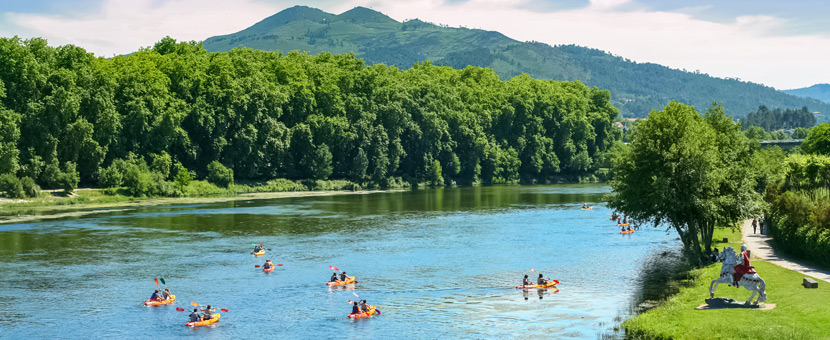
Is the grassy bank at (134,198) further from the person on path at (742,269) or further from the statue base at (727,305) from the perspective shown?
the person on path at (742,269)

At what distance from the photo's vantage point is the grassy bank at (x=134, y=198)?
11019 centimetres

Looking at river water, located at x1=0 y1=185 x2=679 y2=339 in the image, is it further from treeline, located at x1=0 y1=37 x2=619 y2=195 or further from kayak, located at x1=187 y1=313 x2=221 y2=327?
treeline, located at x1=0 y1=37 x2=619 y2=195

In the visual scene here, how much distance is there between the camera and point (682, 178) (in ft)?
196

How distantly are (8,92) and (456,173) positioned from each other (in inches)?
3954

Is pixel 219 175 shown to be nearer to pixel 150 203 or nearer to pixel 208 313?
pixel 150 203

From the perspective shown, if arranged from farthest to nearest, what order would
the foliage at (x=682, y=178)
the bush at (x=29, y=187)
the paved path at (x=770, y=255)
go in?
the bush at (x=29, y=187) < the foliage at (x=682, y=178) < the paved path at (x=770, y=255)

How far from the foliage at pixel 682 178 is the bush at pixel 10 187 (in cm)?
8913

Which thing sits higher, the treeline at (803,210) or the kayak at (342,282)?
the treeline at (803,210)

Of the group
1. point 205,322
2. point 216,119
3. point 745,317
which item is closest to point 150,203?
point 216,119

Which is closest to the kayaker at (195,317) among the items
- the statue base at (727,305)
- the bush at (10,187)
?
the statue base at (727,305)

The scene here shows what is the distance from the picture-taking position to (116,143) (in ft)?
449

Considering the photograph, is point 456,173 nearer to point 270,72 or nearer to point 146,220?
point 270,72

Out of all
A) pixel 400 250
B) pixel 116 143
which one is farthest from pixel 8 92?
pixel 400 250

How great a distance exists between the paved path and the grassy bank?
78.3m
